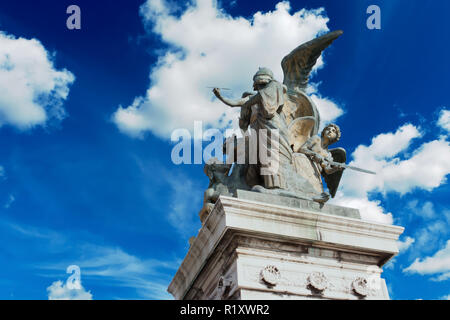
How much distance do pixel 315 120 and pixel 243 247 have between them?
3997 mm

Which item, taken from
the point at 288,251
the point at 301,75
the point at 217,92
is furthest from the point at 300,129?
the point at 288,251

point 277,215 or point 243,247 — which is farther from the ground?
point 277,215

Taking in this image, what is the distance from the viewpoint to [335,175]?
8.98 meters

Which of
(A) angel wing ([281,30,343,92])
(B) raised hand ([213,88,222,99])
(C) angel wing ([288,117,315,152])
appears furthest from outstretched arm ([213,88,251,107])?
(A) angel wing ([281,30,343,92])

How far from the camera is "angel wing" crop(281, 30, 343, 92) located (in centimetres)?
956

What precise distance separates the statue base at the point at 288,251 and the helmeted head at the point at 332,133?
2550 millimetres

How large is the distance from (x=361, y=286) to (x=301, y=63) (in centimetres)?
512

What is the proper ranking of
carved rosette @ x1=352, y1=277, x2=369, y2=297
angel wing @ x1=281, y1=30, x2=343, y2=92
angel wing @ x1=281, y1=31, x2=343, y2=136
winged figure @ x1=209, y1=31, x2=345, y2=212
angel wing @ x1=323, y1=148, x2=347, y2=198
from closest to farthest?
carved rosette @ x1=352, y1=277, x2=369, y2=297 < winged figure @ x1=209, y1=31, x2=345, y2=212 < angel wing @ x1=323, y1=148, x2=347, y2=198 < angel wing @ x1=281, y1=31, x2=343, y2=136 < angel wing @ x1=281, y1=30, x2=343, y2=92

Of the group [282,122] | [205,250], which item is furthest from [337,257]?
[282,122]

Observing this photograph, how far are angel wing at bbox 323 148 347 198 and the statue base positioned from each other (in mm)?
2131

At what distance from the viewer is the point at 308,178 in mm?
7992

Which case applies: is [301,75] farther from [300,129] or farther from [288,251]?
[288,251]

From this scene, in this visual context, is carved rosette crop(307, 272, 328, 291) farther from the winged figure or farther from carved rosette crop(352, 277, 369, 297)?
the winged figure
